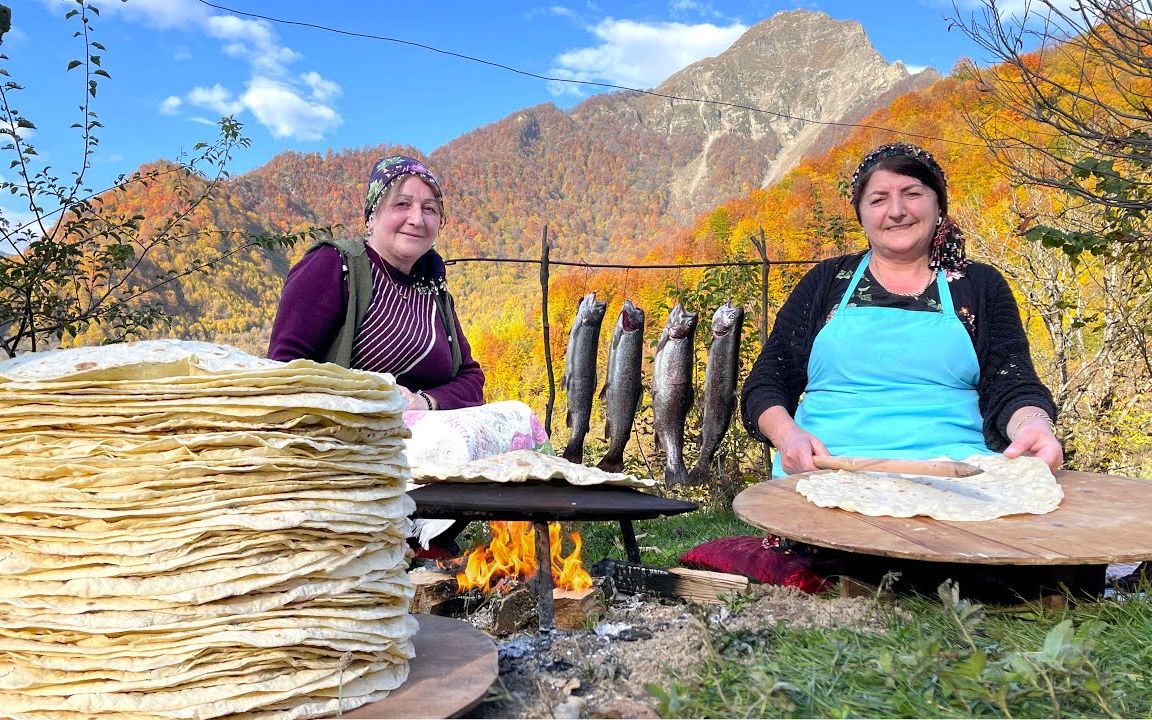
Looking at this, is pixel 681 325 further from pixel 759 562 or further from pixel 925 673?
pixel 925 673

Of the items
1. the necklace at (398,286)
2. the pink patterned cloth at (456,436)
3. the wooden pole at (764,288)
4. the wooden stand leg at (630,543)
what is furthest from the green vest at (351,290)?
the wooden pole at (764,288)

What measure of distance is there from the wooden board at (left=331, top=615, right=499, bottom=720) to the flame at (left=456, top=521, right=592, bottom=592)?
3.28 ft

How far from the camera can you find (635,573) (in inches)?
125

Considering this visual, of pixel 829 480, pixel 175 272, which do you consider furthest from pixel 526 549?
pixel 175 272

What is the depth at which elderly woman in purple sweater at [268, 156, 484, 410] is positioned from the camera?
146 inches

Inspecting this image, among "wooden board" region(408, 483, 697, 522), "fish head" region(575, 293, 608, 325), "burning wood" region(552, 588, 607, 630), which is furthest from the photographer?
"fish head" region(575, 293, 608, 325)

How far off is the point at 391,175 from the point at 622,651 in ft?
8.32

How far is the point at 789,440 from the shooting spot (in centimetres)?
329

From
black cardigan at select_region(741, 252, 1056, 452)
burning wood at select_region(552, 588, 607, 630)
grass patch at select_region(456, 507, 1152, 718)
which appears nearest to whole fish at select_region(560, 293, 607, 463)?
black cardigan at select_region(741, 252, 1056, 452)

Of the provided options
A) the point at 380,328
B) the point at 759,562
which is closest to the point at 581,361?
the point at 380,328

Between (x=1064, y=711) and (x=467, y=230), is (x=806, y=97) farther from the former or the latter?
(x=1064, y=711)

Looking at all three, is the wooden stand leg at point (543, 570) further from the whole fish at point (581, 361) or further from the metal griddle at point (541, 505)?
the whole fish at point (581, 361)

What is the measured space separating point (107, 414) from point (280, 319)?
87.0 inches

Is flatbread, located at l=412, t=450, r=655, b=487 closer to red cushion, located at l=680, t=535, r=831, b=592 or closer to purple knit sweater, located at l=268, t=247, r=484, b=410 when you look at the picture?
red cushion, located at l=680, t=535, r=831, b=592
